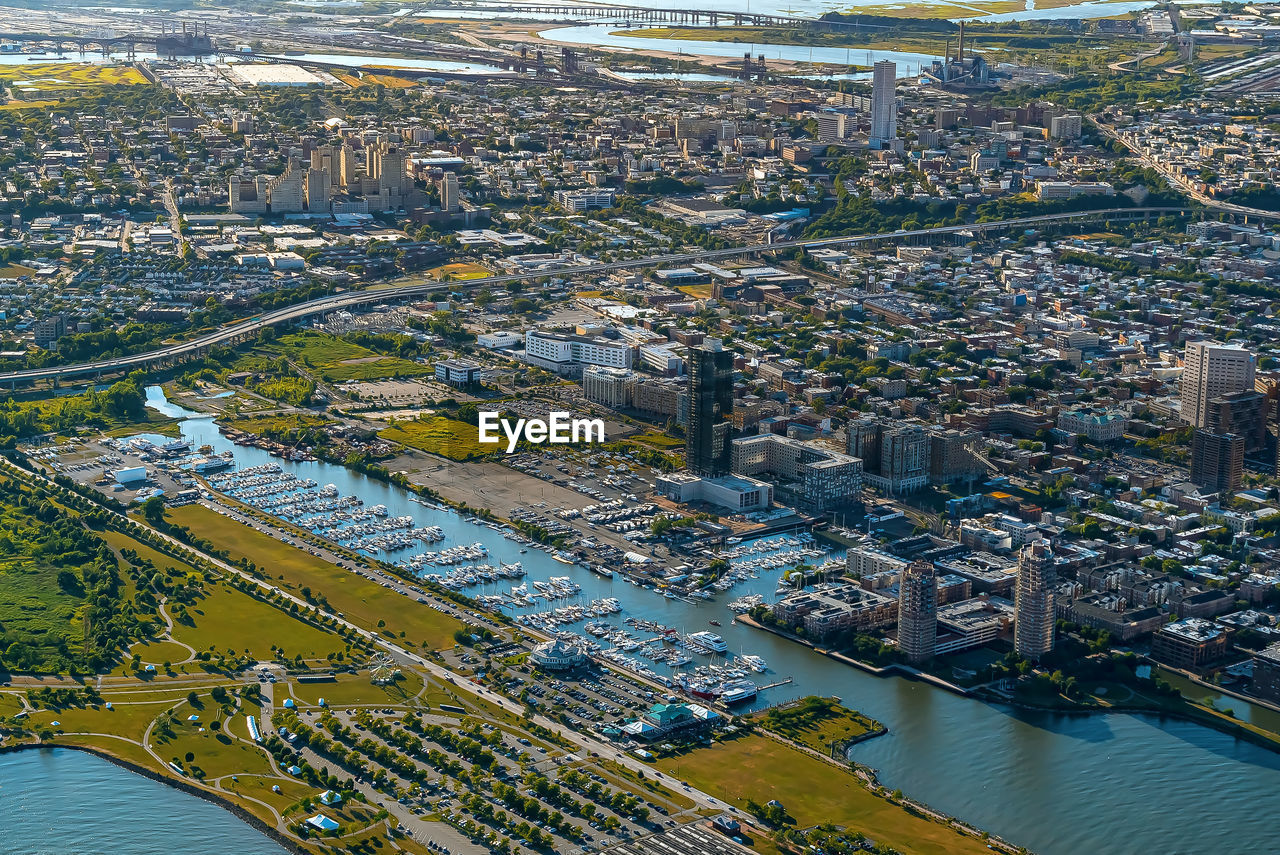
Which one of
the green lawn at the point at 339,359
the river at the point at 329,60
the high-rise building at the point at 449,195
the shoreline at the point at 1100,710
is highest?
the river at the point at 329,60

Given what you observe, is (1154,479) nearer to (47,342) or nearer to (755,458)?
(755,458)

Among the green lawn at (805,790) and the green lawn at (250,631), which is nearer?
the green lawn at (805,790)

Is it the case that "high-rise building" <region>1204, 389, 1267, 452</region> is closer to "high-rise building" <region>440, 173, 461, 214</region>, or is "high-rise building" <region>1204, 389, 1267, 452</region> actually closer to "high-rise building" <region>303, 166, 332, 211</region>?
"high-rise building" <region>440, 173, 461, 214</region>

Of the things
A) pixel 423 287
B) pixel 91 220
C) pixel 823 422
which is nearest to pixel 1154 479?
pixel 823 422

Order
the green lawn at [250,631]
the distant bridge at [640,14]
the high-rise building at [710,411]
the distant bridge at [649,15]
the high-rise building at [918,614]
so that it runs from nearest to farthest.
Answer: the high-rise building at [918,614] → the green lawn at [250,631] → the high-rise building at [710,411] → the distant bridge at [649,15] → the distant bridge at [640,14]

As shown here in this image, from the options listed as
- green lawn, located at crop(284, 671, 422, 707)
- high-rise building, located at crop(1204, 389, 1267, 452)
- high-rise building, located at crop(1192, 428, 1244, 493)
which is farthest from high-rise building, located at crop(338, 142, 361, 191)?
green lawn, located at crop(284, 671, 422, 707)

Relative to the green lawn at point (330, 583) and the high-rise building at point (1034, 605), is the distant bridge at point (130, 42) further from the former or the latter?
the high-rise building at point (1034, 605)

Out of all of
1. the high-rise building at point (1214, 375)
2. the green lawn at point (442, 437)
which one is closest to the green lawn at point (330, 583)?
the green lawn at point (442, 437)
